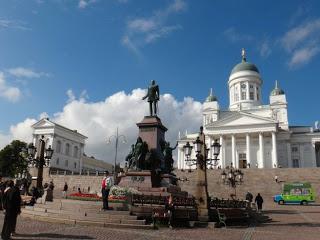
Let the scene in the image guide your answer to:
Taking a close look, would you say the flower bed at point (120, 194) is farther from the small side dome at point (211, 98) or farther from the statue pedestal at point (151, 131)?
the small side dome at point (211, 98)

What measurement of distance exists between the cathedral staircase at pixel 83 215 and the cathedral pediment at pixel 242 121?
5891 cm

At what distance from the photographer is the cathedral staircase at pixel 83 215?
13.3 metres

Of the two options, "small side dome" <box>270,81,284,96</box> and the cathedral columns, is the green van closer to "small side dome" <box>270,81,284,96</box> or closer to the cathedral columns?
the cathedral columns

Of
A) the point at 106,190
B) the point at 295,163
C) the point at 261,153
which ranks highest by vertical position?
the point at 261,153

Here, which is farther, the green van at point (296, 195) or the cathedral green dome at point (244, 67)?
the cathedral green dome at point (244, 67)

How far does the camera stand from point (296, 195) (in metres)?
38.1

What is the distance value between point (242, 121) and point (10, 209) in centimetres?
6534

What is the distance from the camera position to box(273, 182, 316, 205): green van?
3772 centimetres

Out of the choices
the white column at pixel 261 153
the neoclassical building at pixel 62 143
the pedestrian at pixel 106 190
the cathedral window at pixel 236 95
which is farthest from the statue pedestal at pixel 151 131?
the cathedral window at pixel 236 95

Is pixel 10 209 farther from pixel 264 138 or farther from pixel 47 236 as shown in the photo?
pixel 264 138

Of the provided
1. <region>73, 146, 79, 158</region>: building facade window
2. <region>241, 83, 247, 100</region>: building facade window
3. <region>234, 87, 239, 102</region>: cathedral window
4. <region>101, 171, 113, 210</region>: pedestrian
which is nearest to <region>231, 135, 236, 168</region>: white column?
<region>241, 83, 247, 100</region>: building facade window

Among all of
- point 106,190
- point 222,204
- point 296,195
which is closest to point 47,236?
point 106,190

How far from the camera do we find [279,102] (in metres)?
79.1

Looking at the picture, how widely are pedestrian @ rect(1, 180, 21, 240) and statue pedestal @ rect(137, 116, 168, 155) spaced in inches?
383
